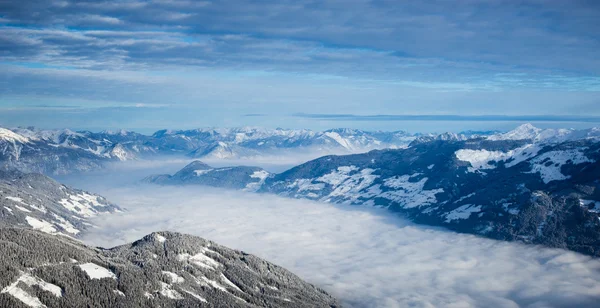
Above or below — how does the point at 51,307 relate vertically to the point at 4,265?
below

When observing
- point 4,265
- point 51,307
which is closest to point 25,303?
point 51,307

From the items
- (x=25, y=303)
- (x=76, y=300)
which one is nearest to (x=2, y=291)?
(x=25, y=303)

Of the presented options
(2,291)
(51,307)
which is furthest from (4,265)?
(51,307)

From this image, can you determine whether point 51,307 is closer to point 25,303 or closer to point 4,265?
point 25,303

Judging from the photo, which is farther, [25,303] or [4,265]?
[4,265]

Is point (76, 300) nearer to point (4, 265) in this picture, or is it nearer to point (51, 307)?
point (51, 307)

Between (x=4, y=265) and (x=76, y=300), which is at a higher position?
(x=4, y=265)

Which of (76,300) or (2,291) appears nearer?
(2,291)

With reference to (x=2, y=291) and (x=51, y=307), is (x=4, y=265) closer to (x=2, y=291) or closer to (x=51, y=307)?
(x=2, y=291)
